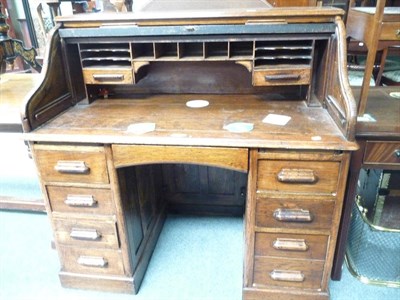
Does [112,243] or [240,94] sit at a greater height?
[240,94]

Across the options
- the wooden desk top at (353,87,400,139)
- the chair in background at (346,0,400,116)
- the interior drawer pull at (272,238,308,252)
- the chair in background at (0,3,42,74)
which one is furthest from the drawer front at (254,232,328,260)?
the chair in background at (0,3,42,74)

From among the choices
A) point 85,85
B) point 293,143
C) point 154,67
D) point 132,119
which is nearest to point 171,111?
point 132,119

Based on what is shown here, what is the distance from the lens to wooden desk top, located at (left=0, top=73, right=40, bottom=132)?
1583 mm

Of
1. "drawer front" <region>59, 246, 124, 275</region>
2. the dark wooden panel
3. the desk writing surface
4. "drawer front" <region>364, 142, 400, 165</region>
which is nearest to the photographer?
the desk writing surface

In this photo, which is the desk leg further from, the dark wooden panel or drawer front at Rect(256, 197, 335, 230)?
the dark wooden panel

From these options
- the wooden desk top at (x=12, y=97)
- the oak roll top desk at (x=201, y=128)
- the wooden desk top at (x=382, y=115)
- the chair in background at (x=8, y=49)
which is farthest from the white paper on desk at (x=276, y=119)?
the chair in background at (x=8, y=49)

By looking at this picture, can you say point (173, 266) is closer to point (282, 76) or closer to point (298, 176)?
point (298, 176)

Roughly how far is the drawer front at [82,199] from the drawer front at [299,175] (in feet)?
2.15

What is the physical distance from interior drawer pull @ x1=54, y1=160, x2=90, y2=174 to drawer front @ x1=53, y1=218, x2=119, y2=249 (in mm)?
260

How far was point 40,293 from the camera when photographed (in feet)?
5.52

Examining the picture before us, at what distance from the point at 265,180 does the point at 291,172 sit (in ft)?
0.34

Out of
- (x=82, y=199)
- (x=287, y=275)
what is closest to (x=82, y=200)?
(x=82, y=199)

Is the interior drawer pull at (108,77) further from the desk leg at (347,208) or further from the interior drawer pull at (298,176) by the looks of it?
the desk leg at (347,208)

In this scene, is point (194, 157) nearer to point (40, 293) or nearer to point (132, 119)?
point (132, 119)
